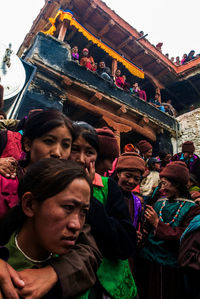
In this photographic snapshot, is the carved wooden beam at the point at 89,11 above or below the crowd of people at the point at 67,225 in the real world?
above

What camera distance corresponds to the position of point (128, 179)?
212cm

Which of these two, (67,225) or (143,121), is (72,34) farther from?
(67,225)

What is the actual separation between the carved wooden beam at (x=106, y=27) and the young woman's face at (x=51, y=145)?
30.5 ft

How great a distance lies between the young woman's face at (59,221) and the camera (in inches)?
36.0

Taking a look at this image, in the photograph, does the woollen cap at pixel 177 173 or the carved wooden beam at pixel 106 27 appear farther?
the carved wooden beam at pixel 106 27

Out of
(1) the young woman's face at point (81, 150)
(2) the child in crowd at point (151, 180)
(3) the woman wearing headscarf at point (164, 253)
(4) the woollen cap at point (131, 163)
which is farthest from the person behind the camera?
(2) the child in crowd at point (151, 180)

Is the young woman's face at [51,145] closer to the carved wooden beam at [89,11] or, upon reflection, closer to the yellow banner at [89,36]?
the yellow banner at [89,36]

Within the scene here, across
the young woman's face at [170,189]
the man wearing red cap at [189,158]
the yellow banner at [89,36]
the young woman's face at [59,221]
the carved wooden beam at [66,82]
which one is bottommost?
the young woman's face at [59,221]

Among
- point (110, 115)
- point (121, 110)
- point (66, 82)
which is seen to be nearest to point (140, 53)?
point (121, 110)

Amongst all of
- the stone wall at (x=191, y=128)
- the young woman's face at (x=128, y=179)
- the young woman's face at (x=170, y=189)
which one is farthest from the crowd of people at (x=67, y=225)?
the stone wall at (x=191, y=128)

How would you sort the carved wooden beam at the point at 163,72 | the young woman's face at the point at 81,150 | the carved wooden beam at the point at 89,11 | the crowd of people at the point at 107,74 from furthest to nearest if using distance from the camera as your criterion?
the carved wooden beam at the point at 163,72
the carved wooden beam at the point at 89,11
the crowd of people at the point at 107,74
the young woman's face at the point at 81,150

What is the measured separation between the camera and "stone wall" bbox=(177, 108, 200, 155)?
9.55 m

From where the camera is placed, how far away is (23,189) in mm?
1028

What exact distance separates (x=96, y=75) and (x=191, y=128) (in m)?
5.12
